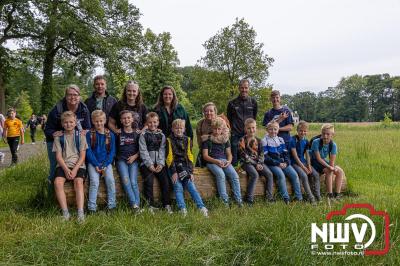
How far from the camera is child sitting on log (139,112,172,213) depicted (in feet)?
18.4

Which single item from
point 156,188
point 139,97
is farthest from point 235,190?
point 139,97

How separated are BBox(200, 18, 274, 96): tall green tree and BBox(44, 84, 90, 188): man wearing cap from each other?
19.3 meters

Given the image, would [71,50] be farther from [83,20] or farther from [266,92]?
[266,92]

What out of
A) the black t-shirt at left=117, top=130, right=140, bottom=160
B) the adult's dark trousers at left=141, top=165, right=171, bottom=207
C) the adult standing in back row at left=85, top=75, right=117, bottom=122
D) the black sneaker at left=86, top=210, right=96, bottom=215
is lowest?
the black sneaker at left=86, top=210, right=96, bottom=215

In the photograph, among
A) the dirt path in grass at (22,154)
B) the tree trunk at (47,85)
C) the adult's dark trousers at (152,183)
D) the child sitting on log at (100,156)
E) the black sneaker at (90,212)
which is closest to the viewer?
the black sneaker at (90,212)

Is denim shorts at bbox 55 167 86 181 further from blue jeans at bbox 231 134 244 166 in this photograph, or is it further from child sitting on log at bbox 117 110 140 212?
blue jeans at bbox 231 134 244 166

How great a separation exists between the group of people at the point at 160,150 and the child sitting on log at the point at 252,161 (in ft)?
0.05

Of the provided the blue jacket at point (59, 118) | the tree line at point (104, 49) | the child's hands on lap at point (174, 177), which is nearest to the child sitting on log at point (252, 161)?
the child's hands on lap at point (174, 177)

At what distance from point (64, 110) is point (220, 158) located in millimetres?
2606

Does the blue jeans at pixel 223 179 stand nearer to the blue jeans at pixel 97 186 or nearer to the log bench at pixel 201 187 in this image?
the log bench at pixel 201 187

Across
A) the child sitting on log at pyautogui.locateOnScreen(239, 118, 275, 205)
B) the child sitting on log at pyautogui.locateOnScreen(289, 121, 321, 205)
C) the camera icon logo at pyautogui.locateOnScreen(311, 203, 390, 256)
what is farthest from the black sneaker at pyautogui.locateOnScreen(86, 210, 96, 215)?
the child sitting on log at pyautogui.locateOnScreen(289, 121, 321, 205)

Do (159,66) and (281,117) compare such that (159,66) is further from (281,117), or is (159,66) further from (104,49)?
(281,117)

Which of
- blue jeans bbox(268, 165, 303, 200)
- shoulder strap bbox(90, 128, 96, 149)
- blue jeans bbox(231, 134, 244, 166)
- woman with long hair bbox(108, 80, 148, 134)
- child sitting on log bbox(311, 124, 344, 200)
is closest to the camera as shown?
shoulder strap bbox(90, 128, 96, 149)

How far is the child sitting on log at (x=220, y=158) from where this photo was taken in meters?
5.98
